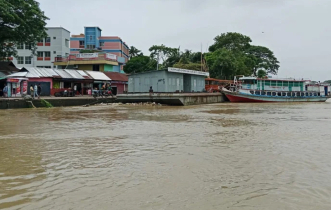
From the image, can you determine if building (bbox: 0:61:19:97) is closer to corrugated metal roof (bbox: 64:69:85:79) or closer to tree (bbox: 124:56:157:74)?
corrugated metal roof (bbox: 64:69:85:79)

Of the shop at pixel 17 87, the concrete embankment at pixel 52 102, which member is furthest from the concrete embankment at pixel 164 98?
the shop at pixel 17 87

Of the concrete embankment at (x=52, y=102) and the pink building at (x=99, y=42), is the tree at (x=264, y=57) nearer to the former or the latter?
the pink building at (x=99, y=42)

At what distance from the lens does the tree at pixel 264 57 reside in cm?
6211

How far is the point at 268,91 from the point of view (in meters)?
37.0

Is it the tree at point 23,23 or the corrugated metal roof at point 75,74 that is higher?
the tree at point 23,23

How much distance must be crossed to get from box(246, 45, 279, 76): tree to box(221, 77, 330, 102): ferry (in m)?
21.7

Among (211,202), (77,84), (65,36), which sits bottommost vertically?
(211,202)

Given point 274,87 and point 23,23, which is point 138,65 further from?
point 23,23

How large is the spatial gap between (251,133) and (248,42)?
5122 centimetres

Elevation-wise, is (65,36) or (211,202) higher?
(65,36)

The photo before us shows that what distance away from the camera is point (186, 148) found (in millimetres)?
7914

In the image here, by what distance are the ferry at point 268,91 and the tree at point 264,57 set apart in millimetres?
21665

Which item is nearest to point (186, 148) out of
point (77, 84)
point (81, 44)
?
point (77, 84)

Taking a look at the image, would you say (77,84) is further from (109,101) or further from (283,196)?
(283,196)
